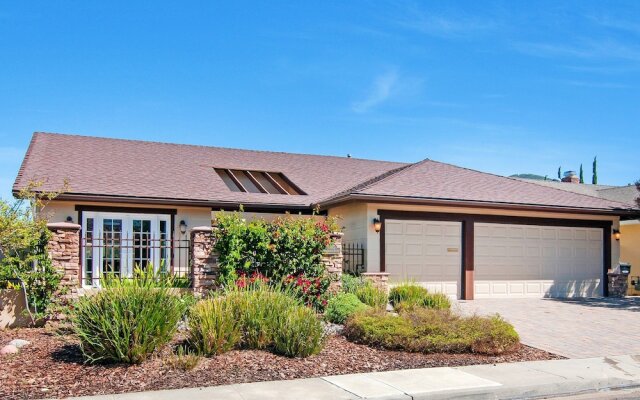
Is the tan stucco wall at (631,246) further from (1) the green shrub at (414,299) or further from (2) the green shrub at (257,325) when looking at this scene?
(2) the green shrub at (257,325)

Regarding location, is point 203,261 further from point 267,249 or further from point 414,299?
point 414,299

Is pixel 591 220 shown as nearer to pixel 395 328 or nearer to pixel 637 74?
pixel 637 74

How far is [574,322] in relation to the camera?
14.1 m

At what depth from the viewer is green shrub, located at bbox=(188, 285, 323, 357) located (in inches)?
357

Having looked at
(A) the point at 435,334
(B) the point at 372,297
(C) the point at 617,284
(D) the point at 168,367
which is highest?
(B) the point at 372,297

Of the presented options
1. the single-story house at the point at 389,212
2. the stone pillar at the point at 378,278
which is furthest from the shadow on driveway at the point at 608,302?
the stone pillar at the point at 378,278

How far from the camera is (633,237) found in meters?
24.5

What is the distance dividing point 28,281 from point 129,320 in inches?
153

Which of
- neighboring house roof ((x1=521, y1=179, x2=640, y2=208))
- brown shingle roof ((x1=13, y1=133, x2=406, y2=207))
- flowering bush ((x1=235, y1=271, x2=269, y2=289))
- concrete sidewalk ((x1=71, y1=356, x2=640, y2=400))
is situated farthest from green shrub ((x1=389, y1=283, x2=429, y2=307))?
neighboring house roof ((x1=521, y1=179, x2=640, y2=208))

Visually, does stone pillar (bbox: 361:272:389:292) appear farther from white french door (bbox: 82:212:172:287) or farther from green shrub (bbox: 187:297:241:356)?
green shrub (bbox: 187:297:241:356)

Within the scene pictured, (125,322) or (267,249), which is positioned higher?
(267,249)

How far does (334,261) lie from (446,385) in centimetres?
591

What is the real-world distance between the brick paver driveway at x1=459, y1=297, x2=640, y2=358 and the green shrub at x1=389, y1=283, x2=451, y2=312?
1351 millimetres

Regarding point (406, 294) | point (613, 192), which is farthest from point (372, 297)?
point (613, 192)
